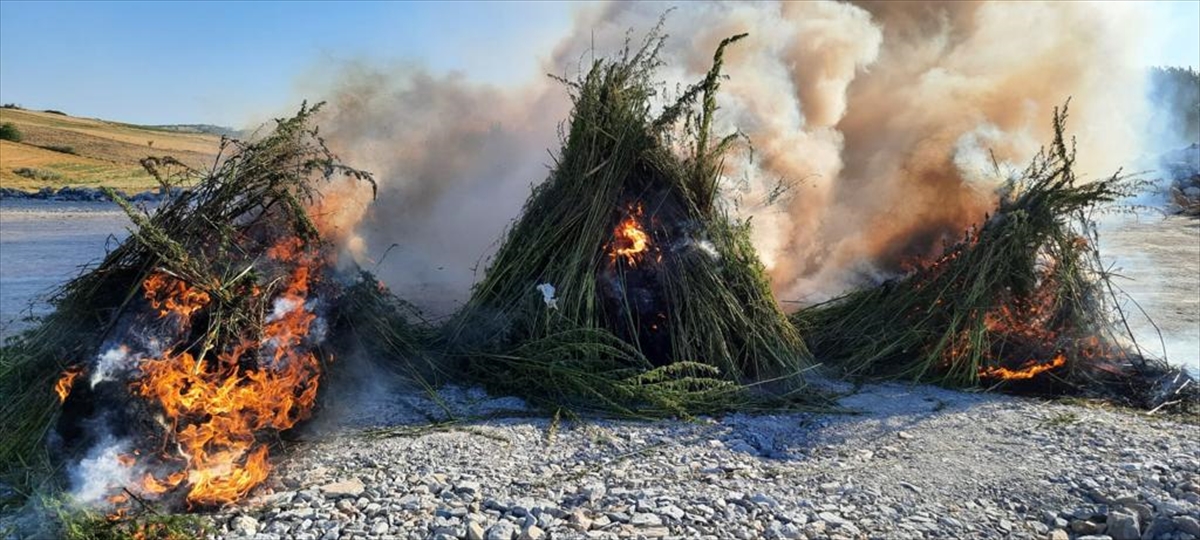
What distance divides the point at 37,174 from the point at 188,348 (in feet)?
87.2

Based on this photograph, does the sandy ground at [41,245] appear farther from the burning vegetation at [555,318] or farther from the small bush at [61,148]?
the small bush at [61,148]

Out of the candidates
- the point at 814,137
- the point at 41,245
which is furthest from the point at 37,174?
the point at 814,137

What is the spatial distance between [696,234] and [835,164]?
5.14 meters

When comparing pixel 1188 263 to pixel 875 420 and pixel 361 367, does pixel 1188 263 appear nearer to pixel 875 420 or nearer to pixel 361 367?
pixel 875 420

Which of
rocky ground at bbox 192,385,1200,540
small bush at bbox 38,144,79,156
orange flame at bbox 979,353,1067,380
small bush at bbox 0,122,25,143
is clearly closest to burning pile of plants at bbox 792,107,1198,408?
orange flame at bbox 979,353,1067,380

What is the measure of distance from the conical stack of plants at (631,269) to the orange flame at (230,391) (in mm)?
1318

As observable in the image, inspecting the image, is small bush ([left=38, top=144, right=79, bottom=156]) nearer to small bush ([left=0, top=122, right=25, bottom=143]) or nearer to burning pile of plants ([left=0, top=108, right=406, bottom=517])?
small bush ([left=0, top=122, right=25, bottom=143])

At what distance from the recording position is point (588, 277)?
549 centimetres

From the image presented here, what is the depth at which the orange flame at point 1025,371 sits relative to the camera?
19.6ft

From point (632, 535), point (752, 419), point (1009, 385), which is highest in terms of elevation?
point (1009, 385)

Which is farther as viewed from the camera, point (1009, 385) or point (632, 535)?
point (1009, 385)

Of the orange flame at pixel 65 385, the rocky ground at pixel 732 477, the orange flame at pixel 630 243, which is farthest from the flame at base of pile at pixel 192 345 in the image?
the orange flame at pixel 630 243

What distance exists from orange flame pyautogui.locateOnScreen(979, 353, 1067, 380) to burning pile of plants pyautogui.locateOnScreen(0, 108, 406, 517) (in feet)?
15.3

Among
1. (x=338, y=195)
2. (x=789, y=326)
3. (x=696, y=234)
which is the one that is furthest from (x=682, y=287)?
(x=338, y=195)
